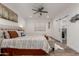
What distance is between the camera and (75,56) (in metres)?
2.07

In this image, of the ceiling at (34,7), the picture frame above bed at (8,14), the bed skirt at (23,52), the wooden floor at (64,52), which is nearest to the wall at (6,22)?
the picture frame above bed at (8,14)

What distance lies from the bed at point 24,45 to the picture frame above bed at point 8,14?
0.39 m

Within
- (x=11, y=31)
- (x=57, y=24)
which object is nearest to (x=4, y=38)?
(x=11, y=31)

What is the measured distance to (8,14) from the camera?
241cm

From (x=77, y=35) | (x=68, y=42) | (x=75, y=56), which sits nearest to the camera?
(x=75, y=56)

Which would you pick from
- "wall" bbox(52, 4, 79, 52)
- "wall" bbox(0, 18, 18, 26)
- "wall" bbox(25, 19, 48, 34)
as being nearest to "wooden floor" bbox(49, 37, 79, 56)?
"wall" bbox(52, 4, 79, 52)

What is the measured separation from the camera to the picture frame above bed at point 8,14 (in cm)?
229

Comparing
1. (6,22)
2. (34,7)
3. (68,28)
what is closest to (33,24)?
(34,7)

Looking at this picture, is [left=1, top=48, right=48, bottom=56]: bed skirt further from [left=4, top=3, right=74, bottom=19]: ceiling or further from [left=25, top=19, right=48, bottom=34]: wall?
[left=4, top=3, right=74, bottom=19]: ceiling

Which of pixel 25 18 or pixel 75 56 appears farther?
pixel 25 18

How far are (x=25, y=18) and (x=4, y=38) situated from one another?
524mm

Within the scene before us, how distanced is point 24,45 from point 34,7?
0.68 m

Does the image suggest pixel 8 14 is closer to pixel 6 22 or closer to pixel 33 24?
pixel 6 22

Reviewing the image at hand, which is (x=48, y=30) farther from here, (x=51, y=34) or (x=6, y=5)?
(x=6, y=5)
